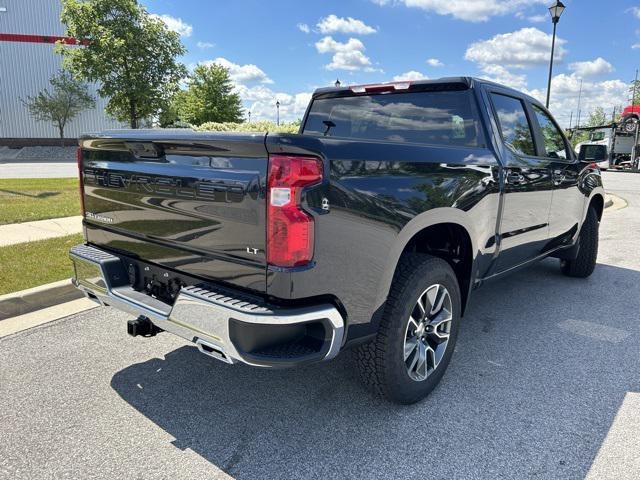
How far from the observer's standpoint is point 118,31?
23859 mm

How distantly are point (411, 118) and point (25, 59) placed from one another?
48.0 metres

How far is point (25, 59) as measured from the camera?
4134cm

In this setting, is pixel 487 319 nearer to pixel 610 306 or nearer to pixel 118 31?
pixel 610 306

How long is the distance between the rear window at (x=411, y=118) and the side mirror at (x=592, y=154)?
2108 millimetres

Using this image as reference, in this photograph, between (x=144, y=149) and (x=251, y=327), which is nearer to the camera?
(x=251, y=327)

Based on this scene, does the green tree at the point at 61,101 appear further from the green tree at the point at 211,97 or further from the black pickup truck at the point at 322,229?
the black pickup truck at the point at 322,229

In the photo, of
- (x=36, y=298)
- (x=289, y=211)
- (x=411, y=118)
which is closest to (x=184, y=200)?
(x=289, y=211)

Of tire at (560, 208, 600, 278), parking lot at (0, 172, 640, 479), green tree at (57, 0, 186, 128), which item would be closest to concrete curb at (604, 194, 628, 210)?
tire at (560, 208, 600, 278)

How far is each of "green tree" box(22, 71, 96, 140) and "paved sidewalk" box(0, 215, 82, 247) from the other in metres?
37.5

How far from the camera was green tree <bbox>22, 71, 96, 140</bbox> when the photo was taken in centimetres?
3981

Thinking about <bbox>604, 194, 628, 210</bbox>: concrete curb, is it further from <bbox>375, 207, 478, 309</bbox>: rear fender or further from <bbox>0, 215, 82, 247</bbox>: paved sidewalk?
<bbox>0, 215, 82, 247</bbox>: paved sidewalk

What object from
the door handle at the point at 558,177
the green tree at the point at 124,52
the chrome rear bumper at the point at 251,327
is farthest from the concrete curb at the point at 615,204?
the green tree at the point at 124,52

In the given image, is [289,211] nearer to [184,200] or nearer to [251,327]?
[251,327]

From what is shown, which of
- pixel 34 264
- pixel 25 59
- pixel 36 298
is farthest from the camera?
pixel 25 59
